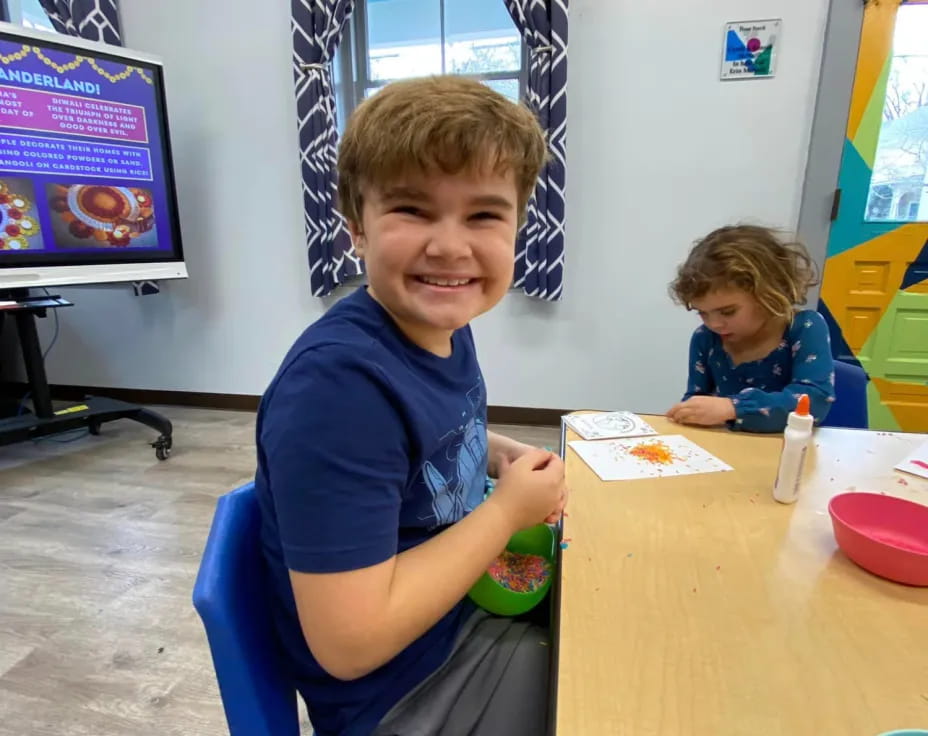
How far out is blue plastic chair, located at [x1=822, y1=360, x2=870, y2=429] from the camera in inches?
50.4

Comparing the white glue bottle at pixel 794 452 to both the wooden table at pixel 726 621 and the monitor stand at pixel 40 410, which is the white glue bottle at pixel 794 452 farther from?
the monitor stand at pixel 40 410

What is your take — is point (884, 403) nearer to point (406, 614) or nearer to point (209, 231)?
point (406, 614)

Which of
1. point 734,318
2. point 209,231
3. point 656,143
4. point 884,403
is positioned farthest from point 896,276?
point 209,231

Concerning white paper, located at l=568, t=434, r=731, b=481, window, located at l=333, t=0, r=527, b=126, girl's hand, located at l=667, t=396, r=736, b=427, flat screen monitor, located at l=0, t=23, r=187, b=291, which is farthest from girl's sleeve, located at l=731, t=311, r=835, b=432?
flat screen monitor, located at l=0, t=23, r=187, b=291

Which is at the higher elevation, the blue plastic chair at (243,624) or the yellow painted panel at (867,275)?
the yellow painted panel at (867,275)

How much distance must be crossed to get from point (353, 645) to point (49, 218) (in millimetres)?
2620

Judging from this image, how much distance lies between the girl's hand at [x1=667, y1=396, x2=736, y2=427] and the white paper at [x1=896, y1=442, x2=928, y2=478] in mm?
267

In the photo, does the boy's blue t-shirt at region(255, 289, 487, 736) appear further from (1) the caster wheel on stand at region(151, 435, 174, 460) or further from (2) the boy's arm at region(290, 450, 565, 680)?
(1) the caster wheel on stand at region(151, 435, 174, 460)

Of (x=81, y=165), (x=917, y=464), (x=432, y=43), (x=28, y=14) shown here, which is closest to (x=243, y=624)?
(x=917, y=464)

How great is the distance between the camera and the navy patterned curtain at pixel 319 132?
2488 millimetres

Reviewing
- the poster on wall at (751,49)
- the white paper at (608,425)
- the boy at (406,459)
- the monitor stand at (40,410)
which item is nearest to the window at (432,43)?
the poster on wall at (751,49)

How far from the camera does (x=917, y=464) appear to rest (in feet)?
2.95

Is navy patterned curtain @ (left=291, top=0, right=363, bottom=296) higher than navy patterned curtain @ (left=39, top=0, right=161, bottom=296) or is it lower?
lower

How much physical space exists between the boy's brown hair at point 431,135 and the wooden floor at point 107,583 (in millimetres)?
1190
